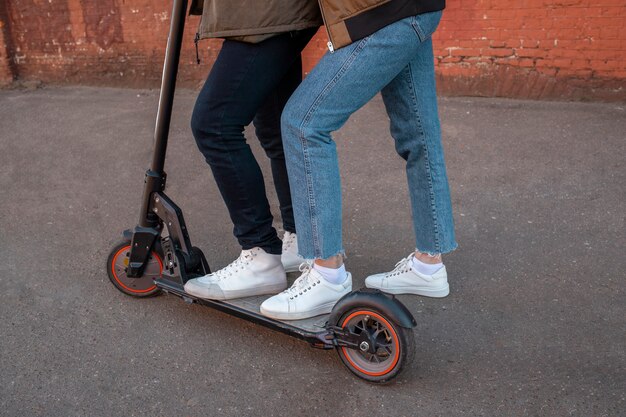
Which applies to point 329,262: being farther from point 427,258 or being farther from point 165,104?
point 165,104

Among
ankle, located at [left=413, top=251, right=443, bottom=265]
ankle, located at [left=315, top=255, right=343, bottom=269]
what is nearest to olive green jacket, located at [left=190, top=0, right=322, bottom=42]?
ankle, located at [left=315, top=255, right=343, bottom=269]

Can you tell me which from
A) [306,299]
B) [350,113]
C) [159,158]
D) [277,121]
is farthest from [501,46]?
[306,299]

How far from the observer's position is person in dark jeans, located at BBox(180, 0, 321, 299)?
2662 millimetres

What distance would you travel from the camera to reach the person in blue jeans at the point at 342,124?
2.54 meters

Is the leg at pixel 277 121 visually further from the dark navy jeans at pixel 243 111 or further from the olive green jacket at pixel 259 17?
the olive green jacket at pixel 259 17

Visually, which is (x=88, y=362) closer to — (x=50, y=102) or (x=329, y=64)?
(x=329, y=64)

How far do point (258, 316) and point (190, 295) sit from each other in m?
0.37

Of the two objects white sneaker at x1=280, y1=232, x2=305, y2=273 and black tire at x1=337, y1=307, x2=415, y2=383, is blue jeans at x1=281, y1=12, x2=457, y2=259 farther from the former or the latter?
white sneaker at x1=280, y1=232, x2=305, y2=273

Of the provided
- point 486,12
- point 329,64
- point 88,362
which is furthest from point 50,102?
point 329,64

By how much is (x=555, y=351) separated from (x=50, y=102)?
660 cm

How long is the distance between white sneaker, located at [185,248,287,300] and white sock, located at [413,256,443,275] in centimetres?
66

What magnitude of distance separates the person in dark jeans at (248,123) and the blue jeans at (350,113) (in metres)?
0.19

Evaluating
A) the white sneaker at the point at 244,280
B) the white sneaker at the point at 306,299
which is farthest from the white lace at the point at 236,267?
the white sneaker at the point at 306,299

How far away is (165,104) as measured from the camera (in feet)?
9.98
